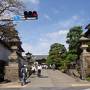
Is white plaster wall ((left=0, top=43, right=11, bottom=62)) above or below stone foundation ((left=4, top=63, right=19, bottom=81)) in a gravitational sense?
above

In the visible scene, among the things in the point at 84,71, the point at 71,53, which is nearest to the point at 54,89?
the point at 84,71

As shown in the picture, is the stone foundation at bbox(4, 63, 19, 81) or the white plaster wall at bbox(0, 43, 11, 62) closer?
the stone foundation at bbox(4, 63, 19, 81)

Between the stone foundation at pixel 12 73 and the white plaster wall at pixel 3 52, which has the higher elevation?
the white plaster wall at pixel 3 52

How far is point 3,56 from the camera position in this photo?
127ft

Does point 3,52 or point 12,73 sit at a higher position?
point 3,52

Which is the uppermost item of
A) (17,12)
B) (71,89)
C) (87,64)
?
(17,12)

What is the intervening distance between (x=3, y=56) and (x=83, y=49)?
1086 centimetres

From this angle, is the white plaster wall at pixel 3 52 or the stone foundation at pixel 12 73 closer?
the stone foundation at pixel 12 73

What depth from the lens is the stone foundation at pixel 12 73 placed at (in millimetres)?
32438

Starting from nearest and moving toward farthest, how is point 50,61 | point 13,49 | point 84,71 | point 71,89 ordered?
1. point 71,89
2. point 84,71
3. point 13,49
4. point 50,61

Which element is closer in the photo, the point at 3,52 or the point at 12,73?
the point at 12,73

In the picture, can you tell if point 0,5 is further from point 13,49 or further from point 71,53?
point 71,53

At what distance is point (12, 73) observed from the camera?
107 ft

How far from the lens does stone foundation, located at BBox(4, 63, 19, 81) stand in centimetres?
3244
